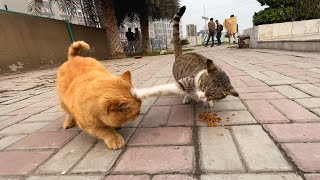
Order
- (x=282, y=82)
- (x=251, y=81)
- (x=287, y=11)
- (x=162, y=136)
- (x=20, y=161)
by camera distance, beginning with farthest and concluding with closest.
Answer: (x=287, y=11)
(x=251, y=81)
(x=282, y=82)
(x=162, y=136)
(x=20, y=161)

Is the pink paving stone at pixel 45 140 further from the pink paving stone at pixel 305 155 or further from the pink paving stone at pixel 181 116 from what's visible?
the pink paving stone at pixel 305 155

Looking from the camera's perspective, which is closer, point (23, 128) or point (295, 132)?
point (295, 132)

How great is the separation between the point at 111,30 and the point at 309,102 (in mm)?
13294

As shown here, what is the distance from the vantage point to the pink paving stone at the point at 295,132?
1983 millimetres

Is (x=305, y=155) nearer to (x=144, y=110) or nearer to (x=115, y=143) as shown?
(x=115, y=143)

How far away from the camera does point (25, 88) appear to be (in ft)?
19.0

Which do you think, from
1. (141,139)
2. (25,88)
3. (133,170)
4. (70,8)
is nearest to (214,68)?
(141,139)

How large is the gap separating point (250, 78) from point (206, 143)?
2899 mm

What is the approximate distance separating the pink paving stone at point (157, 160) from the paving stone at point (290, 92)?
1.98 metres

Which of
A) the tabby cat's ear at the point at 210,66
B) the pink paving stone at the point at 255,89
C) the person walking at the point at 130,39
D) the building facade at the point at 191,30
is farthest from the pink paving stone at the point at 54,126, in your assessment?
the building facade at the point at 191,30

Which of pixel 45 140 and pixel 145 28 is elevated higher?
pixel 145 28

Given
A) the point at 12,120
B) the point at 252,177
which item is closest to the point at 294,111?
the point at 252,177

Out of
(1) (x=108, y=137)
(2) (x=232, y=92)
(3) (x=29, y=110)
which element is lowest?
(3) (x=29, y=110)

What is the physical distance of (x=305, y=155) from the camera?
1742 millimetres
